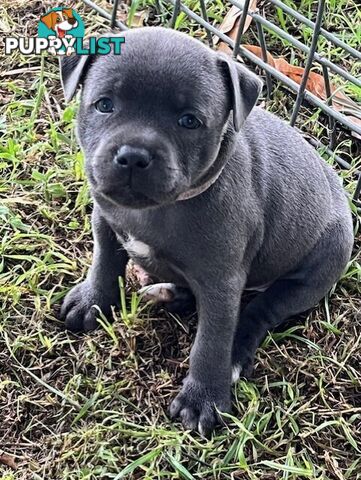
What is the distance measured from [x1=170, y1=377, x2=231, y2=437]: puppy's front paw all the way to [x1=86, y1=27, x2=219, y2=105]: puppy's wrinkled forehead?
1.22m

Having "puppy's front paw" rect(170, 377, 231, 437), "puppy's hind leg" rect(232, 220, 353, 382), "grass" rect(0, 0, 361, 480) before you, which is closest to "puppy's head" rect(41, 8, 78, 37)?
"grass" rect(0, 0, 361, 480)

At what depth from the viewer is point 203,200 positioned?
336 centimetres

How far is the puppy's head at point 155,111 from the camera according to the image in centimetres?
301

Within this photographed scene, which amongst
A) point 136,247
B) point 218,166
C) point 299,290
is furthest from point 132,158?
point 299,290

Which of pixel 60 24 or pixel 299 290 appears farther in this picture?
pixel 60 24

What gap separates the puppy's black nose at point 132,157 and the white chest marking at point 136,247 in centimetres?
53

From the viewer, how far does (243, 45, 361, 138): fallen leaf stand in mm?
4906

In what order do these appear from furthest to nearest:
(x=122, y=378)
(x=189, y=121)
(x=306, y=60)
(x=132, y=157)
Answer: (x=306, y=60)
(x=122, y=378)
(x=189, y=121)
(x=132, y=157)

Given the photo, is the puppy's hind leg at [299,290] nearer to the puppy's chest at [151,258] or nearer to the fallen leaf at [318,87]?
the puppy's chest at [151,258]

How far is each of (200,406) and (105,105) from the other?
1295 millimetres

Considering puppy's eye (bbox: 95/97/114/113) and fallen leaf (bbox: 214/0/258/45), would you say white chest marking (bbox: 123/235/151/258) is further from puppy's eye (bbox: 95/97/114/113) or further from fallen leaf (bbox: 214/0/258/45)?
fallen leaf (bbox: 214/0/258/45)

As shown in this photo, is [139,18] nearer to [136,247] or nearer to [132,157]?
[136,247]

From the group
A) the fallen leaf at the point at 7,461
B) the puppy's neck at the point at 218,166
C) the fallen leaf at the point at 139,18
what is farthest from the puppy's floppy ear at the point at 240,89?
the fallen leaf at the point at 139,18

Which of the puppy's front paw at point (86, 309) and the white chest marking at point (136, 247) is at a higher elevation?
the white chest marking at point (136, 247)
